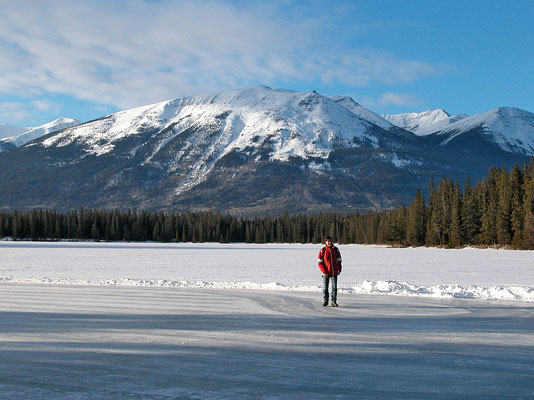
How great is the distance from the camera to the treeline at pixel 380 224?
78.2 m

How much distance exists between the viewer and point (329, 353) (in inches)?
353

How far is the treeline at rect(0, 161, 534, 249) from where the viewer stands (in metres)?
78.2

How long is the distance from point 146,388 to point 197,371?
42.5 inches

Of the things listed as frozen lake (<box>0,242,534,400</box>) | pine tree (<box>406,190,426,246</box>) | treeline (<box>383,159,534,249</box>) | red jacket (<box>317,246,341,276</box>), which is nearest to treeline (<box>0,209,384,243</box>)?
pine tree (<box>406,190,426,246</box>)

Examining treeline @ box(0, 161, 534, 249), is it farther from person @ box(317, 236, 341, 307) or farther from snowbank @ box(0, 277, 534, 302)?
person @ box(317, 236, 341, 307)

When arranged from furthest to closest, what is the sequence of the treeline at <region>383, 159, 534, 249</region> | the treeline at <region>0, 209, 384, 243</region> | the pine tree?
the treeline at <region>0, 209, 384, 243</region>
the pine tree
the treeline at <region>383, 159, 534, 249</region>

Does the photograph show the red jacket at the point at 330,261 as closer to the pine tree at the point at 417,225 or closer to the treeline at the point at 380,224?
the treeline at the point at 380,224

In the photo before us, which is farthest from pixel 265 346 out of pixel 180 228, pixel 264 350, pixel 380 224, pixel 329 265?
pixel 180 228

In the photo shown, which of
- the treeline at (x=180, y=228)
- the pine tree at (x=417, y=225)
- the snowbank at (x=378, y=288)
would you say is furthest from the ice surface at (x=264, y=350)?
the treeline at (x=180, y=228)

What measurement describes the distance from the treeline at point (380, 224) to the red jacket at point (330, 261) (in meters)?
67.0

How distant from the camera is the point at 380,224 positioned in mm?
134125

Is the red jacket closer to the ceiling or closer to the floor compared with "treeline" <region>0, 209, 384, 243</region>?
closer to the floor

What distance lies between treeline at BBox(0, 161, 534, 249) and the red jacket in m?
67.0

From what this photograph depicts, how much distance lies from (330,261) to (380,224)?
122879 mm
